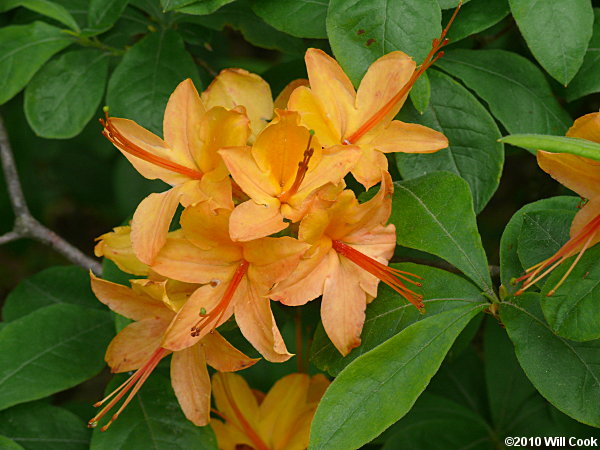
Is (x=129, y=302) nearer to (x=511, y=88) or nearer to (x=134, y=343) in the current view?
(x=134, y=343)

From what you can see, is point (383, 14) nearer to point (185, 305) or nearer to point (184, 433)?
point (185, 305)

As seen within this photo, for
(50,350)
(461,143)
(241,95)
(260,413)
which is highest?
(241,95)

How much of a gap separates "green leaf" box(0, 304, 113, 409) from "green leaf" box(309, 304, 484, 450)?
0.56 m

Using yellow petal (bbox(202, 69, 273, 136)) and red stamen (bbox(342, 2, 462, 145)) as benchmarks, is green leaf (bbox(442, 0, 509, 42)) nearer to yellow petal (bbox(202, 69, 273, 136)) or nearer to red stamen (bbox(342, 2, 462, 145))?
red stamen (bbox(342, 2, 462, 145))

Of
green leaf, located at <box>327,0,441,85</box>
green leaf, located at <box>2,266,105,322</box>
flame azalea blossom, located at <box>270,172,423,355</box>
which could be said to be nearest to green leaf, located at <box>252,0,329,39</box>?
green leaf, located at <box>327,0,441,85</box>

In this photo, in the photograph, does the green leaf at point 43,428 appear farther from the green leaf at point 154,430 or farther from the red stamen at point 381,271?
the red stamen at point 381,271

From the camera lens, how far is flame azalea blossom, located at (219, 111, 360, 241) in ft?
3.16

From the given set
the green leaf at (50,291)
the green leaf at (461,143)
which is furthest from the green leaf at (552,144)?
the green leaf at (50,291)

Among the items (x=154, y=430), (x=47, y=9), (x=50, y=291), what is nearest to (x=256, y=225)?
(x=154, y=430)

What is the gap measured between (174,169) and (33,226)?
24.3 inches

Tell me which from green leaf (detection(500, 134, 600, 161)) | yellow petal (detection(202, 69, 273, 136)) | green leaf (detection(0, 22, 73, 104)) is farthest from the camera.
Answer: green leaf (detection(0, 22, 73, 104))

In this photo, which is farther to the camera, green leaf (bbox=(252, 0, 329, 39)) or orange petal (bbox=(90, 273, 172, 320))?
green leaf (bbox=(252, 0, 329, 39))

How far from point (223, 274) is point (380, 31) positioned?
413 mm

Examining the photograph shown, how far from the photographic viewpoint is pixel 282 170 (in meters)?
1.01
